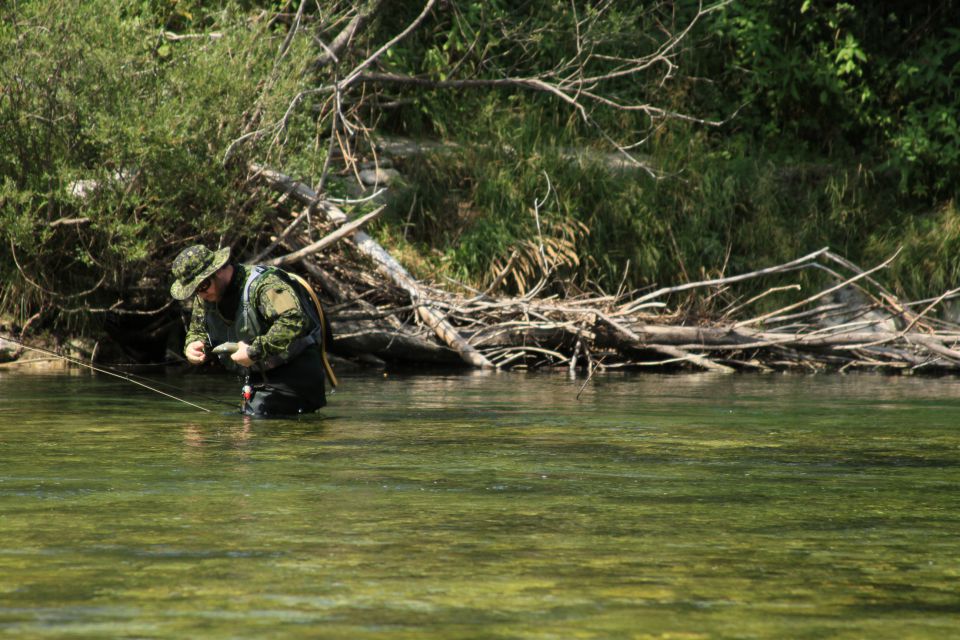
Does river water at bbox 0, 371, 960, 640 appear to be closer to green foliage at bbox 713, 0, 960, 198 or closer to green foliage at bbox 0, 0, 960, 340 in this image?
green foliage at bbox 0, 0, 960, 340

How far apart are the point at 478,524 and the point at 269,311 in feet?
12.7

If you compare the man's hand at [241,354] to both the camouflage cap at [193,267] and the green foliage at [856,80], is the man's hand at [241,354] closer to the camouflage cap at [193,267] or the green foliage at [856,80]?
the camouflage cap at [193,267]

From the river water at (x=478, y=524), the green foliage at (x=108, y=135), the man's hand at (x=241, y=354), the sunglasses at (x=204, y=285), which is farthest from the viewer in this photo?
the green foliage at (x=108, y=135)

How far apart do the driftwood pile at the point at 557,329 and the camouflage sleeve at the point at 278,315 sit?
4.48m

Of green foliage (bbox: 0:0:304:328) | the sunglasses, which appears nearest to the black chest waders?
the sunglasses

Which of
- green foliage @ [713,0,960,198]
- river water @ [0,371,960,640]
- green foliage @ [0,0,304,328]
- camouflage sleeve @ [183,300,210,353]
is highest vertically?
green foliage @ [713,0,960,198]

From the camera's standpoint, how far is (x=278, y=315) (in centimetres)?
922

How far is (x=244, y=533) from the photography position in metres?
5.42

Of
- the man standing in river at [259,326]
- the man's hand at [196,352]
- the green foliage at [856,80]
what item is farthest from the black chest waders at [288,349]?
the green foliage at [856,80]

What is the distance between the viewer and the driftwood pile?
14234 mm

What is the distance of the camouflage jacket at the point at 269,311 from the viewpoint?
918 centimetres

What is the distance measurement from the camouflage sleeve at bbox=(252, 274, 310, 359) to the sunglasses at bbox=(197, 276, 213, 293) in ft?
1.00

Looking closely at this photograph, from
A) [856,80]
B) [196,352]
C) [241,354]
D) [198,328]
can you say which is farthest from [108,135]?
[856,80]

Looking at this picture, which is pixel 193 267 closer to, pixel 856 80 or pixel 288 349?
pixel 288 349
